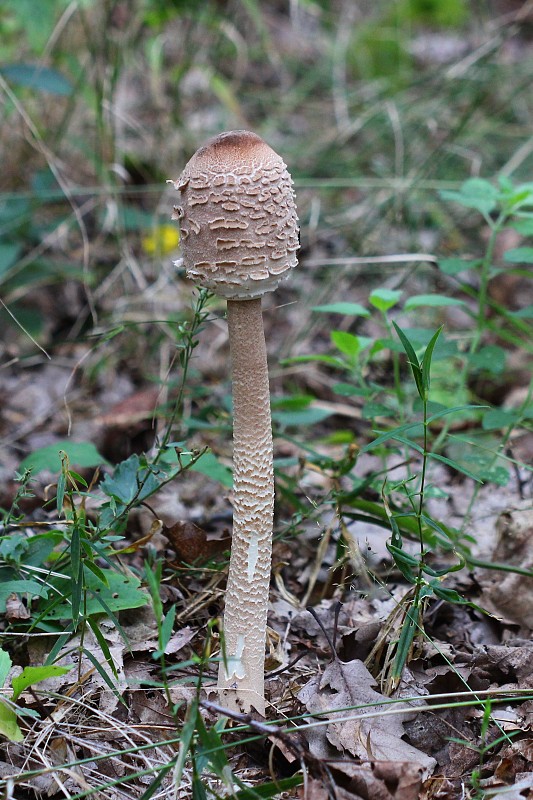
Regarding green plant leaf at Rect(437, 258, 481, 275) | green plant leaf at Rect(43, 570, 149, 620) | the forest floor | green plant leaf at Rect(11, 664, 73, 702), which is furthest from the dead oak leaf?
green plant leaf at Rect(437, 258, 481, 275)

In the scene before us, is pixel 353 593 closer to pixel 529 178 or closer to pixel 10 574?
pixel 10 574

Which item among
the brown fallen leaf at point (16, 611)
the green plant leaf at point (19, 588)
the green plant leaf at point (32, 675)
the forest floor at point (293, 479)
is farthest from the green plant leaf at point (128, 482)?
the green plant leaf at point (32, 675)

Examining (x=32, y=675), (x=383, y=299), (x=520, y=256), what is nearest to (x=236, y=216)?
(x=383, y=299)

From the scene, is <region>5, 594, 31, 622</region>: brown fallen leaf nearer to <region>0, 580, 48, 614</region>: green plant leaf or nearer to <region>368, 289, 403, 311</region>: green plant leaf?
<region>0, 580, 48, 614</region>: green plant leaf

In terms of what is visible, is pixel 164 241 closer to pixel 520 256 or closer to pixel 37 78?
pixel 37 78

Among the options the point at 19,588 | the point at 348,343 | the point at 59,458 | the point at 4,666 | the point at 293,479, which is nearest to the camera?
the point at 4,666

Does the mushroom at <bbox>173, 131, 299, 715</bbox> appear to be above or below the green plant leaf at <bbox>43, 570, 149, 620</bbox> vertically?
above

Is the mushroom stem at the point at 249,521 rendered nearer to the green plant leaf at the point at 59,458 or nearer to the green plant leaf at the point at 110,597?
the green plant leaf at the point at 110,597
